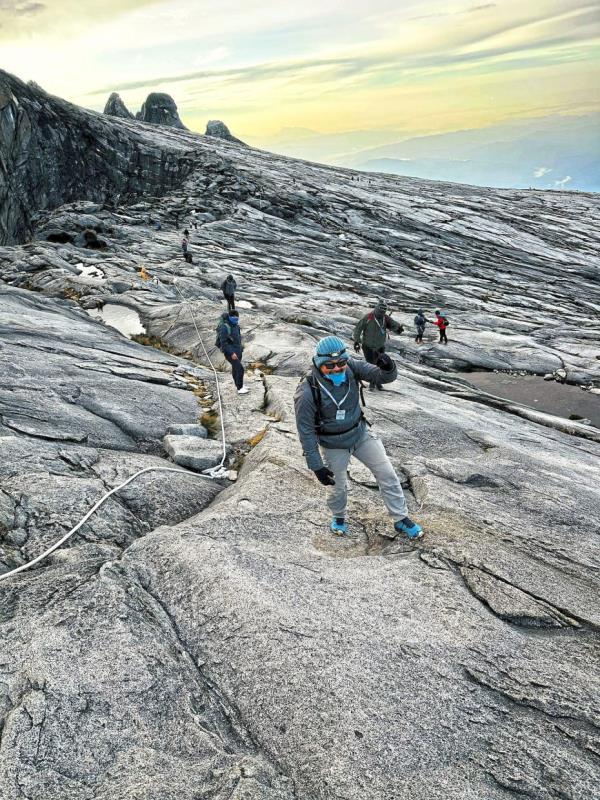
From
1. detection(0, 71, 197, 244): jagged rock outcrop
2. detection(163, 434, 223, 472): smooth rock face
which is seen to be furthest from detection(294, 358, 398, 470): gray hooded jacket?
detection(0, 71, 197, 244): jagged rock outcrop

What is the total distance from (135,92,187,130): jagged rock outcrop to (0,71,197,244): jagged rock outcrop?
2010 inches

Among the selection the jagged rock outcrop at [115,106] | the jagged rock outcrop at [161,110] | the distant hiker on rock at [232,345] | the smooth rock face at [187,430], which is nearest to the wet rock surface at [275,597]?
the smooth rock face at [187,430]

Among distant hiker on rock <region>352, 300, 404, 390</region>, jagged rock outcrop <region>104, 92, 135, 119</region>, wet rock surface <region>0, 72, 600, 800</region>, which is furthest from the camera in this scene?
jagged rock outcrop <region>104, 92, 135, 119</region>

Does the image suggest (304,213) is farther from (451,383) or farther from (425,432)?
(425,432)

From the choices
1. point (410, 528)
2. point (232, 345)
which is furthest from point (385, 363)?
point (232, 345)

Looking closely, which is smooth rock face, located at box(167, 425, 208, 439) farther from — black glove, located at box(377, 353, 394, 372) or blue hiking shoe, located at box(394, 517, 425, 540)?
black glove, located at box(377, 353, 394, 372)

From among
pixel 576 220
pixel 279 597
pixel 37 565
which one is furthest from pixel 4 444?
pixel 576 220

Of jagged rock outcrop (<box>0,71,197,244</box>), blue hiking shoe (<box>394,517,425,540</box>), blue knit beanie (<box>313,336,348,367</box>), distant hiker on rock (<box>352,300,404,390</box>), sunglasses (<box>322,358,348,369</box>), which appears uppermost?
jagged rock outcrop (<box>0,71,197,244</box>)

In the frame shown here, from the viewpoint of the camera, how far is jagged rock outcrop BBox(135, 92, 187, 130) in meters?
125

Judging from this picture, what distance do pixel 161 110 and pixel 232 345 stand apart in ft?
424

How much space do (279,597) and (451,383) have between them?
62.6 ft

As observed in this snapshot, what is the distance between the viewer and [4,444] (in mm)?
11734

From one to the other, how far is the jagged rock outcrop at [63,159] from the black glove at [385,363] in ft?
228

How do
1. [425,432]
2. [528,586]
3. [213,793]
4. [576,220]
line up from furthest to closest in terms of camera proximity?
[576,220]
[425,432]
[528,586]
[213,793]
